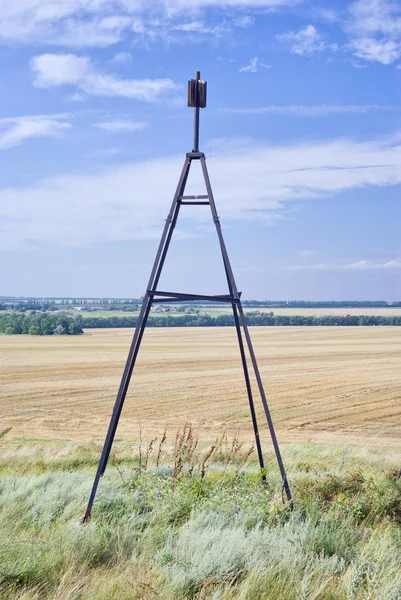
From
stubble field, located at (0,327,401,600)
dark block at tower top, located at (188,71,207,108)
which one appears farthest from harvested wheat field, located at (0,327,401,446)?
dark block at tower top, located at (188,71,207,108)

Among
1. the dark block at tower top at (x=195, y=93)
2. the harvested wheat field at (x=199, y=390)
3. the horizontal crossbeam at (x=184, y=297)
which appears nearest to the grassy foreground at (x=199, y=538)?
the horizontal crossbeam at (x=184, y=297)

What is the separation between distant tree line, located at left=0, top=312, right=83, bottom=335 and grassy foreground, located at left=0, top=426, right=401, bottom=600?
49.3 metres

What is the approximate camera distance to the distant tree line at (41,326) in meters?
54.3

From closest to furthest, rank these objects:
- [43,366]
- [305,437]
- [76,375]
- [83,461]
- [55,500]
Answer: [55,500] → [83,461] → [305,437] → [76,375] → [43,366]

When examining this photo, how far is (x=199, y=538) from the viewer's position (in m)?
4.31

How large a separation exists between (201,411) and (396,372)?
14.1m

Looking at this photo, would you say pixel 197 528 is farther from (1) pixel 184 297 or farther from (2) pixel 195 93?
(2) pixel 195 93

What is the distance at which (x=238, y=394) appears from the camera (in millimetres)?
22969

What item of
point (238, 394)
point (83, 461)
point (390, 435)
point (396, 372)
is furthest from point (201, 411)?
point (396, 372)

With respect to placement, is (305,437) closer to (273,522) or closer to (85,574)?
(273,522)

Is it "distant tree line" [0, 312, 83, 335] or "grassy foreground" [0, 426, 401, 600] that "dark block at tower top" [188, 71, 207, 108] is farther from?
"distant tree line" [0, 312, 83, 335]

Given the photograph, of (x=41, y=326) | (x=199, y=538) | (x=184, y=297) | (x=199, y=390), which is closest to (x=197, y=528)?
(x=199, y=538)

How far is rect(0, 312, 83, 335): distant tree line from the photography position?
54.3 m

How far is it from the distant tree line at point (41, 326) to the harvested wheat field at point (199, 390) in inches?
340
